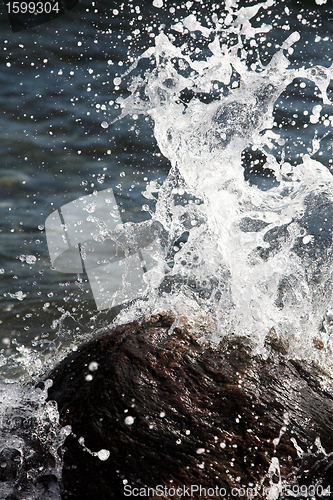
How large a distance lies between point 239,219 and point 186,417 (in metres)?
1.44

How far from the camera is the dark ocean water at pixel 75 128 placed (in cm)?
468

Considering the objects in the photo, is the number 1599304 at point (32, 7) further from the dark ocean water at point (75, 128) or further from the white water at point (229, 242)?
the white water at point (229, 242)

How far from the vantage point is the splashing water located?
2.61 metres

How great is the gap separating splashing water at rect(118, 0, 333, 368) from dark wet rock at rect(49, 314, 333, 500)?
264 millimetres

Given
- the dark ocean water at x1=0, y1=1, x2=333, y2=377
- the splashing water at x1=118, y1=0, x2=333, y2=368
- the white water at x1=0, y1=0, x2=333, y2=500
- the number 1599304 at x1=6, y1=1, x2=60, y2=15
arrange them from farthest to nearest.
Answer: the number 1599304 at x1=6, y1=1, x2=60, y2=15 < the dark ocean water at x1=0, y1=1, x2=333, y2=377 < the splashing water at x1=118, y1=0, x2=333, y2=368 < the white water at x1=0, y1=0, x2=333, y2=500

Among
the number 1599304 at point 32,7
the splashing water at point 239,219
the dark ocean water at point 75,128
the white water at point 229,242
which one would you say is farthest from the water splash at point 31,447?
the number 1599304 at point 32,7

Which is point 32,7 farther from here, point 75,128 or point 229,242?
point 229,242

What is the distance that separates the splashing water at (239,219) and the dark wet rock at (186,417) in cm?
26

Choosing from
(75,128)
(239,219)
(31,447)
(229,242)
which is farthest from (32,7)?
(31,447)

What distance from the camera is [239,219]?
2.94 meters

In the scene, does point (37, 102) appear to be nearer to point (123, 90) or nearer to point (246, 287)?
point (123, 90)

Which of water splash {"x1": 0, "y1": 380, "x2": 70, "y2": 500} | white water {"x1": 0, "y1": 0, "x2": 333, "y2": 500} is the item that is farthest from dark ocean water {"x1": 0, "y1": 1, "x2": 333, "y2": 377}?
water splash {"x1": 0, "y1": 380, "x2": 70, "y2": 500}

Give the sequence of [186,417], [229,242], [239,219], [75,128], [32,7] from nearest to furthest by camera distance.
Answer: [186,417] → [229,242] → [239,219] → [75,128] → [32,7]

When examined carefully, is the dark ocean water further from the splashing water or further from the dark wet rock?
the dark wet rock
